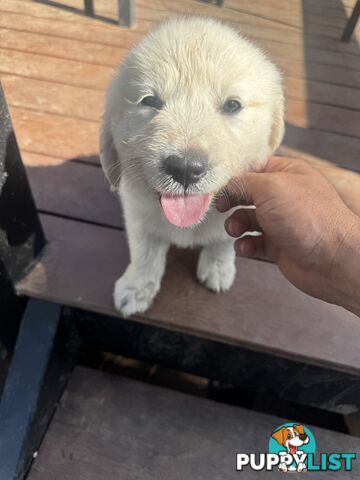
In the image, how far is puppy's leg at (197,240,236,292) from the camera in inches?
58.1

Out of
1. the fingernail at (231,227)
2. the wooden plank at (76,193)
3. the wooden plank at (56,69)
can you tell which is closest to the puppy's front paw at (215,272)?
the fingernail at (231,227)

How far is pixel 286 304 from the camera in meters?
1.49

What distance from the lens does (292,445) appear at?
1.59 metres

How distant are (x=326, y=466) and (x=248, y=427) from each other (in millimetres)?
306

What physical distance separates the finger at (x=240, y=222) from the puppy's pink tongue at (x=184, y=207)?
19 centimetres

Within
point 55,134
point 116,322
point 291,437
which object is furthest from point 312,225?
point 55,134

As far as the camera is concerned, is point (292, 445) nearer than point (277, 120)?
No

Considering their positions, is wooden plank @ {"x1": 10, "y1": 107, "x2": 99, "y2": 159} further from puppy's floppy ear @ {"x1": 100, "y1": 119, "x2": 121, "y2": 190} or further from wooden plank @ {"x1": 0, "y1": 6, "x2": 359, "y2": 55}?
puppy's floppy ear @ {"x1": 100, "y1": 119, "x2": 121, "y2": 190}

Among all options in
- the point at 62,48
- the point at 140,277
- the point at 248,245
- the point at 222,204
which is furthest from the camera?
the point at 62,48

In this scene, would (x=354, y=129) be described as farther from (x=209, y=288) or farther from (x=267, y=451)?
(x=267, y=451)

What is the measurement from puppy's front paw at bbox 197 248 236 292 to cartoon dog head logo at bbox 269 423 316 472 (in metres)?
0.62

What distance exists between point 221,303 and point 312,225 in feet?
1.96

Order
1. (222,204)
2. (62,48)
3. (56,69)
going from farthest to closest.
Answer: (56,69), (62,48), (222,204)

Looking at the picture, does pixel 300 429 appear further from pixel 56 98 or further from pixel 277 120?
pixel 56 98
